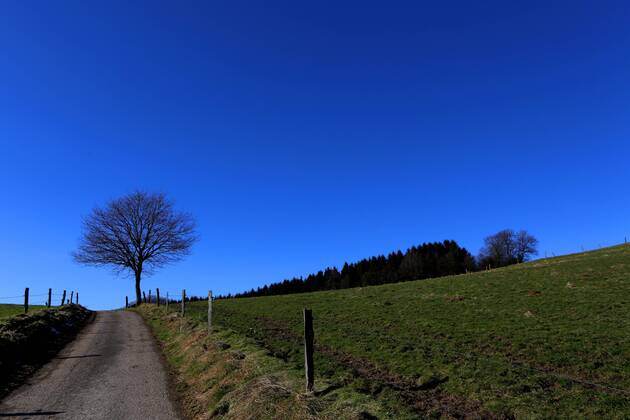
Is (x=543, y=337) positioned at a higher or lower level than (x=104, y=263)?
lower

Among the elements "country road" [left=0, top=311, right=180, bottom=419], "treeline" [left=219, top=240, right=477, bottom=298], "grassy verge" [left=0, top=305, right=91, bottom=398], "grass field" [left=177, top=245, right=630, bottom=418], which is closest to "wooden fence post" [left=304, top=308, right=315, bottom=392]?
"grass field" [left=177, top=245, right=630, bottom=418]

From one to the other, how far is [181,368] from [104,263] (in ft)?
155

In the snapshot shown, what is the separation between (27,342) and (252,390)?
14.0 m

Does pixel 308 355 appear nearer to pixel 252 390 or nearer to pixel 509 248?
pixel 252 390

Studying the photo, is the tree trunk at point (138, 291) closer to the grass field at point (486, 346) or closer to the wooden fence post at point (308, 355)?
the grass field at point (486, 346)

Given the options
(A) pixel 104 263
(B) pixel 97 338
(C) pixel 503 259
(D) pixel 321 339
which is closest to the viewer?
(D) pixel 321 339

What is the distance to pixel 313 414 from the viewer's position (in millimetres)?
7562

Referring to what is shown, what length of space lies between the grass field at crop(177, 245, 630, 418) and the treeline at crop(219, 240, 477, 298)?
86.5m

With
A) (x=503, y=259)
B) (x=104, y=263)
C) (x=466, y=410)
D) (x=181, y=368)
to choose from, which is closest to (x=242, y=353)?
(x=181, y=368)

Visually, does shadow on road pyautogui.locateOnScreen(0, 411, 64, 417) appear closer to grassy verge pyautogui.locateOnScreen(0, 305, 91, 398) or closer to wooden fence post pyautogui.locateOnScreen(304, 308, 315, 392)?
grassy verge pyautogui.locateOnScreen(0, 305, 91, 398)

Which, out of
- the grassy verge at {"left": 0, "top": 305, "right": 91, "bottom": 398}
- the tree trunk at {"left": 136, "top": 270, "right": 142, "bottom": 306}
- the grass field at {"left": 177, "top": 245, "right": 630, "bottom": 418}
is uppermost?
the tree trunk at {"left": 136, "top": 270, "right": 142, "bottom": 306}

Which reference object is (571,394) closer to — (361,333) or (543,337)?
(543,337)

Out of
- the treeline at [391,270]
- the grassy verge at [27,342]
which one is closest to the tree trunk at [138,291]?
the grassy verge at [27,342]

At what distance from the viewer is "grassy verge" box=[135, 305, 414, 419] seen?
7930 millimetres
